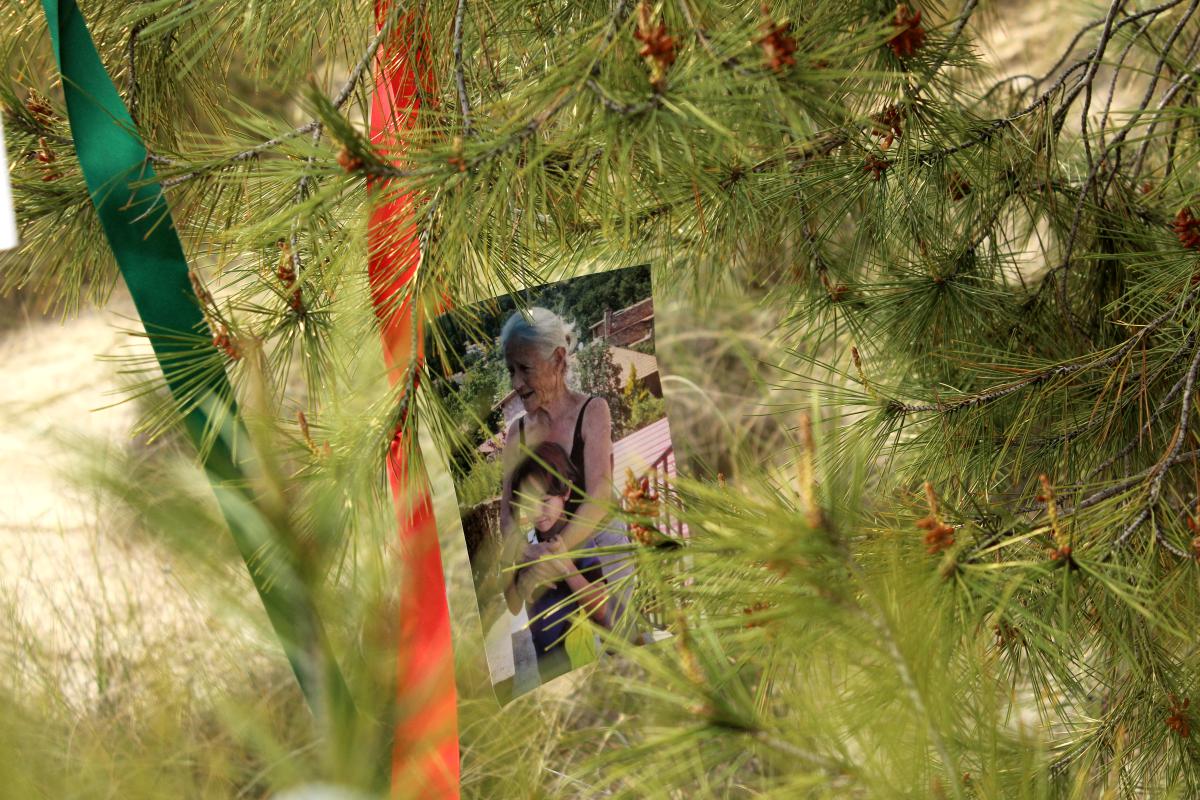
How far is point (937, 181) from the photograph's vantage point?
711 mm

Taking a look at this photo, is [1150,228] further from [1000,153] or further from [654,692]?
[654,692]

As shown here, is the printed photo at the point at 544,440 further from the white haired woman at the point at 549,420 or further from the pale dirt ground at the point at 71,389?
the pale dirt ground at the point at 71,389

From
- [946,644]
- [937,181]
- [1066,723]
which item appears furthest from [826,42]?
[1066,723]

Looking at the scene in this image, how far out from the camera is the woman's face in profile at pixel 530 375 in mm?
538

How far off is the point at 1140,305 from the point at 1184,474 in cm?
24

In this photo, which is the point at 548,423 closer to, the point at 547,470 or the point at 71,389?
the point at 547,470

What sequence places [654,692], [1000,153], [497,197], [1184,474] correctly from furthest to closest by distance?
[1184,474] < [1000,153] < [497,197] < [654,692]

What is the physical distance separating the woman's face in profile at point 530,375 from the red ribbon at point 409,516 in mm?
62

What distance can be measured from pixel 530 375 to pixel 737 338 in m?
0.12

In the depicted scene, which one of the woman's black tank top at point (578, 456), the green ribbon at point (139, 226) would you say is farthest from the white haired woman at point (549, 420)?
the green ribbon at point (139, 226)

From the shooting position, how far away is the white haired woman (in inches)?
21.2

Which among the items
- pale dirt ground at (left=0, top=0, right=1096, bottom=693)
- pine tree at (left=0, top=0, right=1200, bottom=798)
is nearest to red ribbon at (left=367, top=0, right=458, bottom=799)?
pine tree at (left=0, top=0, right=1200, bottom=798)

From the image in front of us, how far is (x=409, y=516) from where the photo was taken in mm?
436

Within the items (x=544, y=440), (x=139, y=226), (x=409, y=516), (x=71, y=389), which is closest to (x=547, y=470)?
(x=544, y=440)
